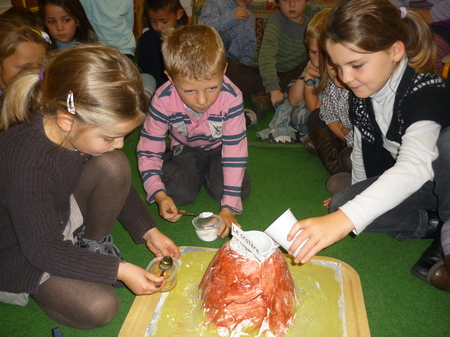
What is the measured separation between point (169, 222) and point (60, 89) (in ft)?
2.77

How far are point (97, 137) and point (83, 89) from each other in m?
0.13

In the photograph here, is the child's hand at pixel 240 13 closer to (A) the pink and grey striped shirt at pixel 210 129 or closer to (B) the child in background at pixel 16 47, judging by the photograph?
(A) the pink and grey striped shirt at pixel 210 129

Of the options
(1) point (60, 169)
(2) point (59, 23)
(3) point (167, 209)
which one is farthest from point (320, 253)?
(2) point (59, 23)

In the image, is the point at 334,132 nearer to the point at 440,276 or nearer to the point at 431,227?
the point at 431,227

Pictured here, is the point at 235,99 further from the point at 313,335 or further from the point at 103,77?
the point at 313,335

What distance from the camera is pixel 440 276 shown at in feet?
4.03

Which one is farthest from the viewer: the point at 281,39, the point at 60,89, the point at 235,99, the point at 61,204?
the point at 281,39

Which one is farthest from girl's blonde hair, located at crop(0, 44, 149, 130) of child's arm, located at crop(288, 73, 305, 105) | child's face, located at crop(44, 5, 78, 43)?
child's arm, located at crop(288, 73, 305, 105)

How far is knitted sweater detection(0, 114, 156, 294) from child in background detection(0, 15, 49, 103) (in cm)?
53

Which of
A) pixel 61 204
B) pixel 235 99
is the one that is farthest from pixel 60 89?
pixel 235 99

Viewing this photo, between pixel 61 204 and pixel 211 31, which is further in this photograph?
pixel 211 31

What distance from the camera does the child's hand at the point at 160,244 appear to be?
130cm

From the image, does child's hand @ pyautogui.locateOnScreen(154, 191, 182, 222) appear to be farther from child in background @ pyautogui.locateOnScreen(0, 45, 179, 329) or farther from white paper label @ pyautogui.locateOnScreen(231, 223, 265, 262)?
white paper label @ pyautogui.locateOnScreen(231, 223, 265, 262)

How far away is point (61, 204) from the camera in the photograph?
112 centimetres
